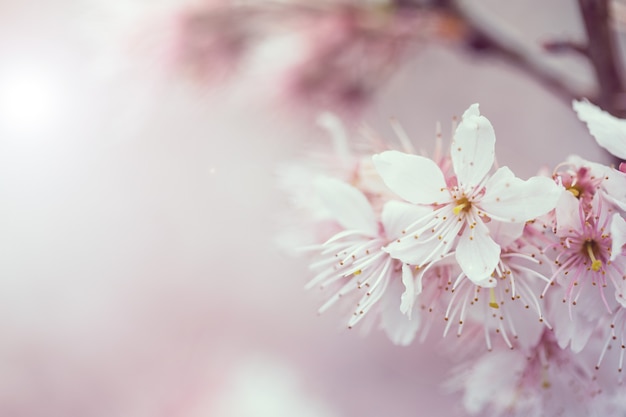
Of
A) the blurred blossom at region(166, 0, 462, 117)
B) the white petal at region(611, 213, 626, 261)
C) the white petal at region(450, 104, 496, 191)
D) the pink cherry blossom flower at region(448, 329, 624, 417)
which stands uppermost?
the blurred blossom at region(166, 0, 462, 117)

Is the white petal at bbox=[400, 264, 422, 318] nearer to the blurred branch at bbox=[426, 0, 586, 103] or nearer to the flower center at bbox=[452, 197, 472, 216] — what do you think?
the flower center at bbox=[452, 197, 472, 216]

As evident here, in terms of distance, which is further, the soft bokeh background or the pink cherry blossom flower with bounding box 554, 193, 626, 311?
the soft bokeh background

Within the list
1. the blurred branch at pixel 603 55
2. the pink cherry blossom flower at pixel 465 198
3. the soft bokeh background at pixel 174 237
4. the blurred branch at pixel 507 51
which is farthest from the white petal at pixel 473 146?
the soft bokeh background at pixel 174 237

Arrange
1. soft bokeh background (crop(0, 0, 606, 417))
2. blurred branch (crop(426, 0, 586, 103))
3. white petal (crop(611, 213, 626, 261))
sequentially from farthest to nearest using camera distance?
soft bokeh background (crop(0, 0, 606, 417)) → blurred branch (crop(426, 0, 586, 103)) → white petal (crop(611, 213, 626, 261))

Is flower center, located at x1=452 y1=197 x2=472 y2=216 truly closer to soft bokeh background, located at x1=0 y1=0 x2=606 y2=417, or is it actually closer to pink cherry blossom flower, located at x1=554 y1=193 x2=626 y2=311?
pink cherry blossom flower, located at x1=554 y1=193 x2=626 y2=311

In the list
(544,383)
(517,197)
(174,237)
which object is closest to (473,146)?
(517,197)

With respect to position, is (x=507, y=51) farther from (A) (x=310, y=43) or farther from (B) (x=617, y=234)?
(B) (x=617, y=234)

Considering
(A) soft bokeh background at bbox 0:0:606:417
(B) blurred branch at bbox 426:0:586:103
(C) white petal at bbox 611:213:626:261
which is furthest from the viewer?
(A) soft bokeh background at bbox 0:0:606:417

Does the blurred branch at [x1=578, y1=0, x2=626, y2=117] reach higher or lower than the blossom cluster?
higher

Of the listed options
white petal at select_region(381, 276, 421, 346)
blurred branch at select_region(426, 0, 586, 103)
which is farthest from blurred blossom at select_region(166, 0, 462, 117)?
white petal at select_region(381, 276, 421, 346)
